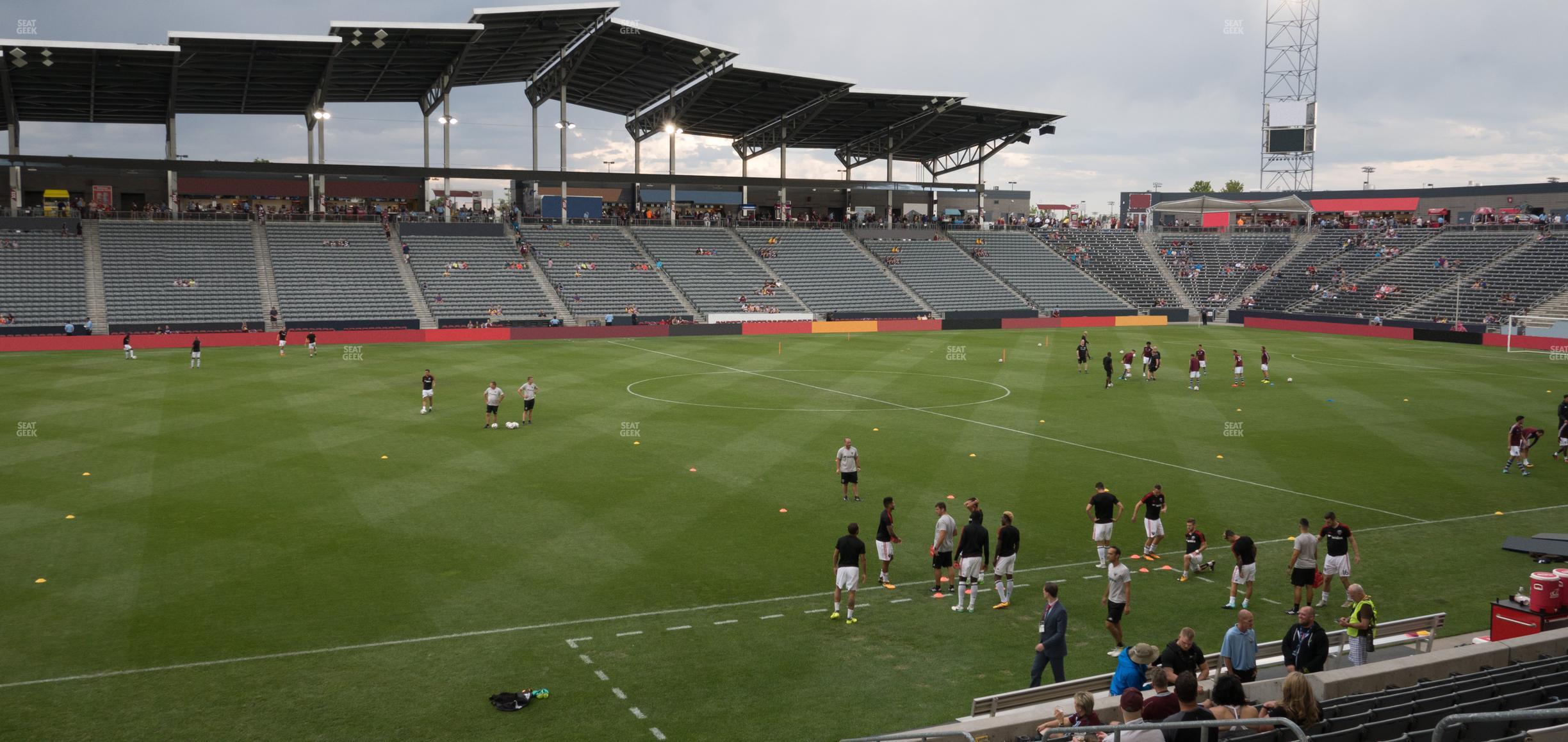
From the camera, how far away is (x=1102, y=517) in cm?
1891

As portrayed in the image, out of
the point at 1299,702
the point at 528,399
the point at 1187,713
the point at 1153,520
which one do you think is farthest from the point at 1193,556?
the point at 528,399

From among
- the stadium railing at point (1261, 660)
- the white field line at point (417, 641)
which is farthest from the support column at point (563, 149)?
the stadium railing at point (1261, 660)

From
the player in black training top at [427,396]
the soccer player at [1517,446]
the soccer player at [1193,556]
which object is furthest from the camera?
the player in black training top at [427,396]

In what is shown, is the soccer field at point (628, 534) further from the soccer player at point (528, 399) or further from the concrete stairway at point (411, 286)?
the concrete stairway at point (411, 286)

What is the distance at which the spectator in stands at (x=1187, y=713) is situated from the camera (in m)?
8.83

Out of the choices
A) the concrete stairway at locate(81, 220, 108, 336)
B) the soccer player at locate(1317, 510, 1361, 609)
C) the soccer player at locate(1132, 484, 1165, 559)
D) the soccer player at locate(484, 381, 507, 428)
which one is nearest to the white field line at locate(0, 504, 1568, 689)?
the soccer player at locate(1132, 484, 1165, 559)

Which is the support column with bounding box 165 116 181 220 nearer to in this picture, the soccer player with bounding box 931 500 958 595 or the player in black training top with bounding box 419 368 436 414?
the player in black training top with bounding box 419 368 436 414

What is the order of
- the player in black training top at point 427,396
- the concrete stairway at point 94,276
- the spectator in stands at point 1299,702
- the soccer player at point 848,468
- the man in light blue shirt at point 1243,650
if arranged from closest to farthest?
the spectator in stands at point 1299,702
the man in light blue shirt at point 1243,650
the soccer player at point 848,468
the player in black training top at point 427,396
the concrete stairway at point 94,276

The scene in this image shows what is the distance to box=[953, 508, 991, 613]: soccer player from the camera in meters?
16.1

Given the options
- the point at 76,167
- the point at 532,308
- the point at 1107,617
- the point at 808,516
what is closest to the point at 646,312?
the point at 532,308

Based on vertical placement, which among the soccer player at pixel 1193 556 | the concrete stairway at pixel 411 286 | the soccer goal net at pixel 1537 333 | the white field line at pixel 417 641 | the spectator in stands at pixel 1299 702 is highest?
the concrete stairway at pixel 411 286

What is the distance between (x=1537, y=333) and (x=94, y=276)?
84.1 meters

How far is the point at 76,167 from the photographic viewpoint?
69.8 metres

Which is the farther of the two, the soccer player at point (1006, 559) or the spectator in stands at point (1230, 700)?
the soccer player at point (1006, 559)
